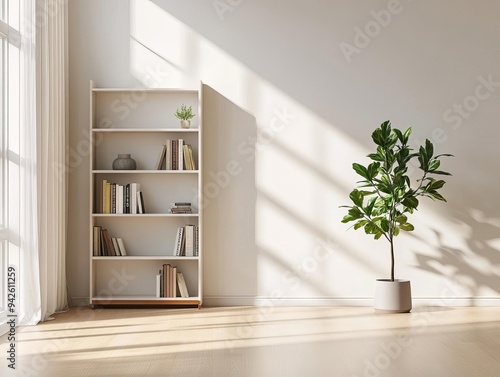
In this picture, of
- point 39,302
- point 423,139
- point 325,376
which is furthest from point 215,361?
point 423,139

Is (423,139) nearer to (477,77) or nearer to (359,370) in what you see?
(477,77)

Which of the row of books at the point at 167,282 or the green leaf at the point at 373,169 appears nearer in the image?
the green leaf at the point at 373,169

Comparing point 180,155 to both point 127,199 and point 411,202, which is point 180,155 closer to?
point 127,199

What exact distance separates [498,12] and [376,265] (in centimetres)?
244

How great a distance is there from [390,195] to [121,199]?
2.23 metres

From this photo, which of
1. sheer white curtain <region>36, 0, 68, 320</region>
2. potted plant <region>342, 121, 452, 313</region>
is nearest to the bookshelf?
sheer white curtain <region>36, 0, 68, 320</region>

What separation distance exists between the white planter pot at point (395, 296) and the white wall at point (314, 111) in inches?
15.6

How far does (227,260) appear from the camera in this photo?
6098 millimetres

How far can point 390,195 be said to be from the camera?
569cm

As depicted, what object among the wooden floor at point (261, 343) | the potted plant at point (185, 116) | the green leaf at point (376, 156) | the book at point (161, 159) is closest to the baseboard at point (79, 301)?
the wooden floor at point (261, 343)

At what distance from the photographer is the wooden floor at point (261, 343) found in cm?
372

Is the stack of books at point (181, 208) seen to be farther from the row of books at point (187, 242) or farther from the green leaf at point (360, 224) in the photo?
the green leaf at point (360, 224)

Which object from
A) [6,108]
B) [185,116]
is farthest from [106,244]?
[6,108]

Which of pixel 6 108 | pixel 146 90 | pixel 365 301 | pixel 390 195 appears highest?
pixel 146 90
